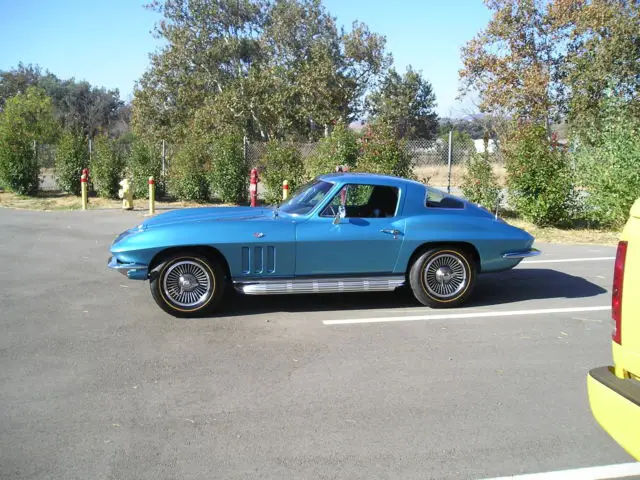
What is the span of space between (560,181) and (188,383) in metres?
10.5

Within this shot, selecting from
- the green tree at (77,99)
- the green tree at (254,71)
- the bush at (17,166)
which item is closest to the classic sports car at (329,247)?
the bush at (17,166)

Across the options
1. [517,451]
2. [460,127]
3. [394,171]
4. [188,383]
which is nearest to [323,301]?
[188,383]

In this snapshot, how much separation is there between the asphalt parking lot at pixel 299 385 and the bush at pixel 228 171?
8.93 metres

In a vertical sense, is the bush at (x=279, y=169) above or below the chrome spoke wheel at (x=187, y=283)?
above

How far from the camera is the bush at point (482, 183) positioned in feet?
45.4

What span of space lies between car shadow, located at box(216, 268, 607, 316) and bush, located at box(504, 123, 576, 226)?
4679mm

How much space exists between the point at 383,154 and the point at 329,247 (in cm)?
814

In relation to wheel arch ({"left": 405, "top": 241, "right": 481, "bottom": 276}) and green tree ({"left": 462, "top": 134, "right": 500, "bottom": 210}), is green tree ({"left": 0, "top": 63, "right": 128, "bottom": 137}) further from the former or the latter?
wheel arch ({"left": 405, "top": 241, "right": 481, "bottom": 276})

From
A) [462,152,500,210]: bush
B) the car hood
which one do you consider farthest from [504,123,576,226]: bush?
the car hood

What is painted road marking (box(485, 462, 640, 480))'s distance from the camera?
344 cm

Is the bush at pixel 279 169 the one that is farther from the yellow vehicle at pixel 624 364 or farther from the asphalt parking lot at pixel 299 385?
the yellow vehicle at pixel 624 364

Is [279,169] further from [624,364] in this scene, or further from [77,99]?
[77,99]

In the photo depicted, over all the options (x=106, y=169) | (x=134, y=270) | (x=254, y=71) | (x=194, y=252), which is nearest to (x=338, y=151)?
(x=106, y=169)

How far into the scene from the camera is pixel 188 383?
4.70 metres
